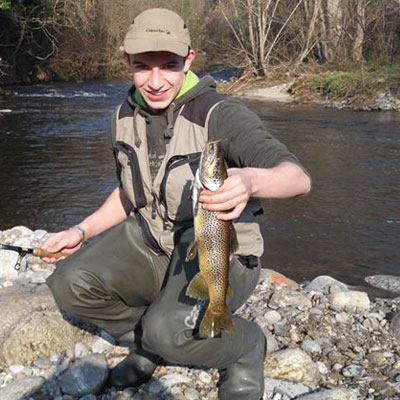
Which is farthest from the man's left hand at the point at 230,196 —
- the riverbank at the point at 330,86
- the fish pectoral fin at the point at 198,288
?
the riverbank at the point at 330,86

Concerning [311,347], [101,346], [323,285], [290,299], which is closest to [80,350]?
[101,346]

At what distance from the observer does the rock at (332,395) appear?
3086 mm

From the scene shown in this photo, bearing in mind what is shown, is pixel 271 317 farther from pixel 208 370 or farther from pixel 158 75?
pixel 158 75

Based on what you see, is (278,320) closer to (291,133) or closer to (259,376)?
(259,376)

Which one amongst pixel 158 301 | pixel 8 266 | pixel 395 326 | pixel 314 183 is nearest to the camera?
pixel 158 301

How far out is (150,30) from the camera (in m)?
3.07

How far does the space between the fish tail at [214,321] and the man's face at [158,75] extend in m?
1.24

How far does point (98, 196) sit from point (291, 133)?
7565mm

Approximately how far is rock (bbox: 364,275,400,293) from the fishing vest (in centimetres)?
336

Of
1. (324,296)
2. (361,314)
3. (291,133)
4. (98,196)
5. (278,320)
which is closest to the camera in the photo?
(278,320)

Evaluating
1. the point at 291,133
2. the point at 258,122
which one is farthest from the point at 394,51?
the point at 258,122

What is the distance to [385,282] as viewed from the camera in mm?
6207

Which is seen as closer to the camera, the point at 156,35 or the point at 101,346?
the point at 156,35

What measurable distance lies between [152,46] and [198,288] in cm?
135
